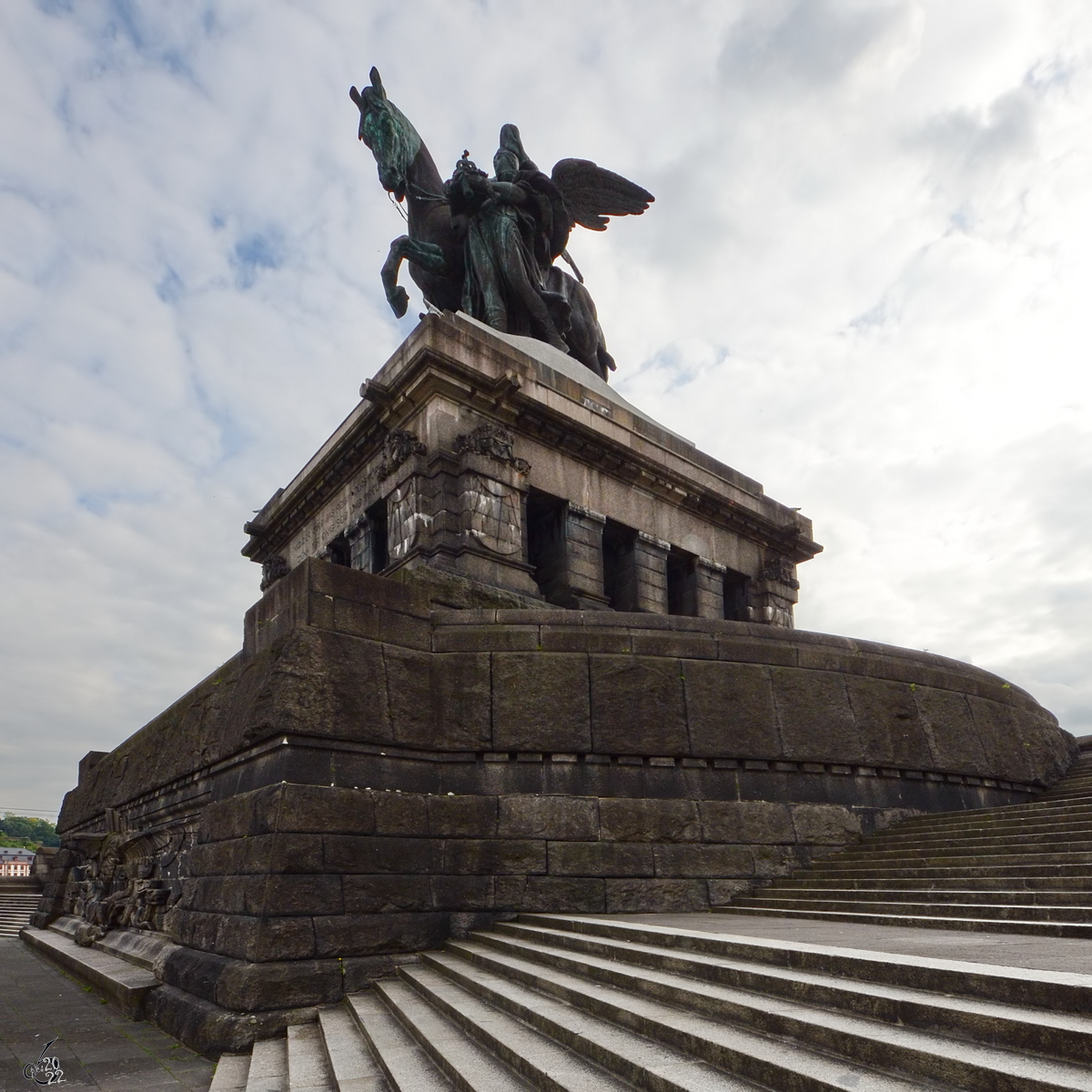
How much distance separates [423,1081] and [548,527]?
10.4 metres

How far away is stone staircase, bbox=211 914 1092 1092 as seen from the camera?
108 inches

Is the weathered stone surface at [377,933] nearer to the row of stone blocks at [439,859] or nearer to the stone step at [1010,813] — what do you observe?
the row of stone blocks at [439,859]

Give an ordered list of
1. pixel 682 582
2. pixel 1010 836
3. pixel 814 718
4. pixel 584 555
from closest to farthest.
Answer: pixel 1010 836 → pixel 814 718 → pixel 584 555 → pixel 682 582

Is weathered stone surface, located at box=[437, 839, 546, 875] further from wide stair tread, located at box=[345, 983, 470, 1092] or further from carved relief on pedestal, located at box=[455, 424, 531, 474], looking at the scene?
carved relief on pedestal, located at box=[455, 424, 531, 474]

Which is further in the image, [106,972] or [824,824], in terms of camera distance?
[106,972]

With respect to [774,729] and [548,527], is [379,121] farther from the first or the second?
[774,729]

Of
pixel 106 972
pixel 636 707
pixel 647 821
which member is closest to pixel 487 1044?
pixel 647 821

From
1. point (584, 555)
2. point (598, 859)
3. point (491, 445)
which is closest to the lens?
point (598, 859)

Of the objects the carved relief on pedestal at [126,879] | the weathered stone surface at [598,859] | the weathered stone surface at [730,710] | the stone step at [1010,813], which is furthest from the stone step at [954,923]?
the carved relief on pedestal at [126,879]

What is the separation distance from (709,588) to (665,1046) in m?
12.6

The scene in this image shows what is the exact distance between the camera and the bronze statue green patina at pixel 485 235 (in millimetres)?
17875

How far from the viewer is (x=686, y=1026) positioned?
3652 millimetres

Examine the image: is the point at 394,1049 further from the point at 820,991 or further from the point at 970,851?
the point at 970,851

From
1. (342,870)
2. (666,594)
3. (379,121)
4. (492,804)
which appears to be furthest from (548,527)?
(379,121)
